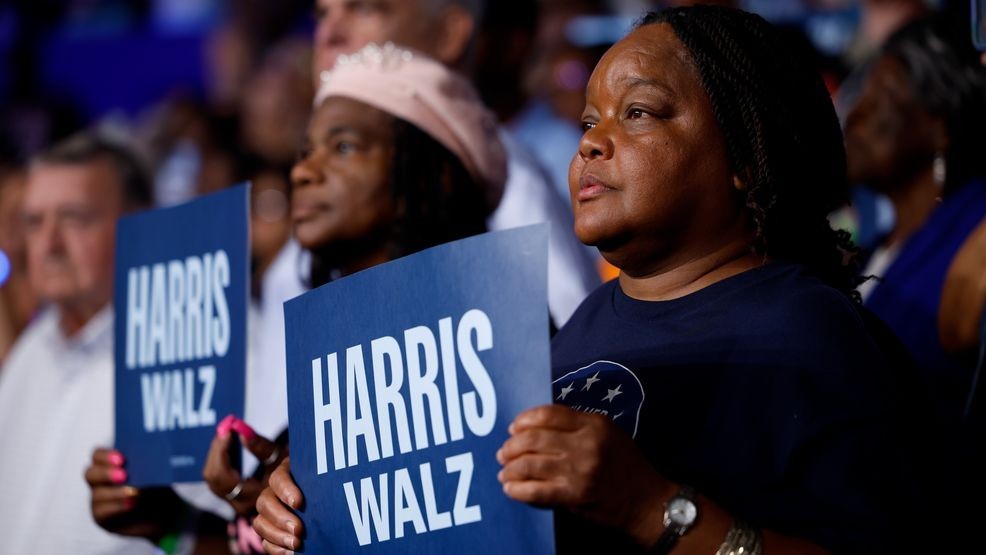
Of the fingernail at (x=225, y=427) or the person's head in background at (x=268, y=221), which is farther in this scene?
the person's head in background at (x=268, y=221)

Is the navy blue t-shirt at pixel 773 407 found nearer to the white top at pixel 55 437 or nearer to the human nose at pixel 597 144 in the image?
the human nose at pixel 597 144

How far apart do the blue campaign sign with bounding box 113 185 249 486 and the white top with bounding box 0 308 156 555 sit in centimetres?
53

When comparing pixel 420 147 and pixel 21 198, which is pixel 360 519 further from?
pixel 21 198

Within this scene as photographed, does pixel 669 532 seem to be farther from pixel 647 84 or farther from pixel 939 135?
pixel 939 135

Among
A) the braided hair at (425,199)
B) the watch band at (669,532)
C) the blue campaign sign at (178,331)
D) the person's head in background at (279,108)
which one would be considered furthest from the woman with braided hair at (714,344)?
the person's head in background at (279,108)

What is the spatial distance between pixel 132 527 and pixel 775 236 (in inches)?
66.3

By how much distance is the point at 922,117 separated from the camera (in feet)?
11.3

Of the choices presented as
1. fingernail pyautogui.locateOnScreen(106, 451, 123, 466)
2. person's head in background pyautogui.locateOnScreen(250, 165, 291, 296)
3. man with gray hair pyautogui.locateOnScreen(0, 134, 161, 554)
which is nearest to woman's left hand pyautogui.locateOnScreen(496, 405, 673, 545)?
fingernail pyautogui.locateOnScreen(106, 451, 123, 466)

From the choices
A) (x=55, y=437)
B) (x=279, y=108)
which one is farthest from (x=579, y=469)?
(x=279, y=108)

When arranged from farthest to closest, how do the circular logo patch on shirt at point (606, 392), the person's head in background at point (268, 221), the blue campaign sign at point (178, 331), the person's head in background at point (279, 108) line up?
the person's head in background at point (279, 108), the person's head in background at point (268, 221), the blue campaign sign at point (178, 331), the circular logo patch on shirt at point (606, 392)

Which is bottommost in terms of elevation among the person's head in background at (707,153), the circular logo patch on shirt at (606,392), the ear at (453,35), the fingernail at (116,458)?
the circular logo patch on shirt at (606,392)

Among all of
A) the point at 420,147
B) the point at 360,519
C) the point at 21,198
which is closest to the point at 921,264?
the point at 420,147

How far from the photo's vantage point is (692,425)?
1757 mm

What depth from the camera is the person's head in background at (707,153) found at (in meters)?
1.87
